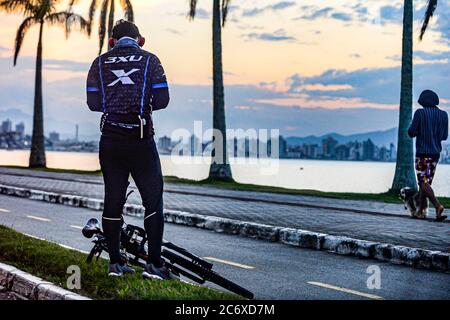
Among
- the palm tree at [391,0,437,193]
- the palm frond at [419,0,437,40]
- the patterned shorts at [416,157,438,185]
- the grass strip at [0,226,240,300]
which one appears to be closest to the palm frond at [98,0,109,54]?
the palm tree at [391,0,437,193]

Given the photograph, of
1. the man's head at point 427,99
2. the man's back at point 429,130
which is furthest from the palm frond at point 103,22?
the man's back at point 429,130

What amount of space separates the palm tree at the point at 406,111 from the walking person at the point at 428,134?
449 inches

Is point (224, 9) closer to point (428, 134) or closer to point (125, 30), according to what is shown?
point (428, 134)

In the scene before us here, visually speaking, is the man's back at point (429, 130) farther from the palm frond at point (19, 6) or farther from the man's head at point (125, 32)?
the palm frond at point (19, 6)

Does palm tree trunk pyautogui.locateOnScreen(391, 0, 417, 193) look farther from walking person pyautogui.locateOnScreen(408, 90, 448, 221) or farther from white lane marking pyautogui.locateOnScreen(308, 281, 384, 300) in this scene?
white lane marking pyautogui.locateOnScreen(308, 281, 384, 300)

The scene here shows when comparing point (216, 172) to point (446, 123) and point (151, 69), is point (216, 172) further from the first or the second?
point (151, 69)

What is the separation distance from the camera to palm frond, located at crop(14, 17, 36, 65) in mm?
40594

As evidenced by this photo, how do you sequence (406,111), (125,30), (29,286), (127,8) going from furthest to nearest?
1. (127,8)
2. (406,111)
3. (29,286)
4. (125,30)

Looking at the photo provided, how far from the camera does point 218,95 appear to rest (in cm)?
3003

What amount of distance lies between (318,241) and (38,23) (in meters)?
33.5

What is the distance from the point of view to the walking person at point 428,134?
1281 centimetres

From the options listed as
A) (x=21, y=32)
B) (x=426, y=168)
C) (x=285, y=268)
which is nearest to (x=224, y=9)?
(x=21, y=32)

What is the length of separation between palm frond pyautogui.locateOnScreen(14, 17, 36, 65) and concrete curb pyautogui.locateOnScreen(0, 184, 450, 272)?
26.6m

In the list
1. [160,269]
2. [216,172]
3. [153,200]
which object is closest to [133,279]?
[160,269]
